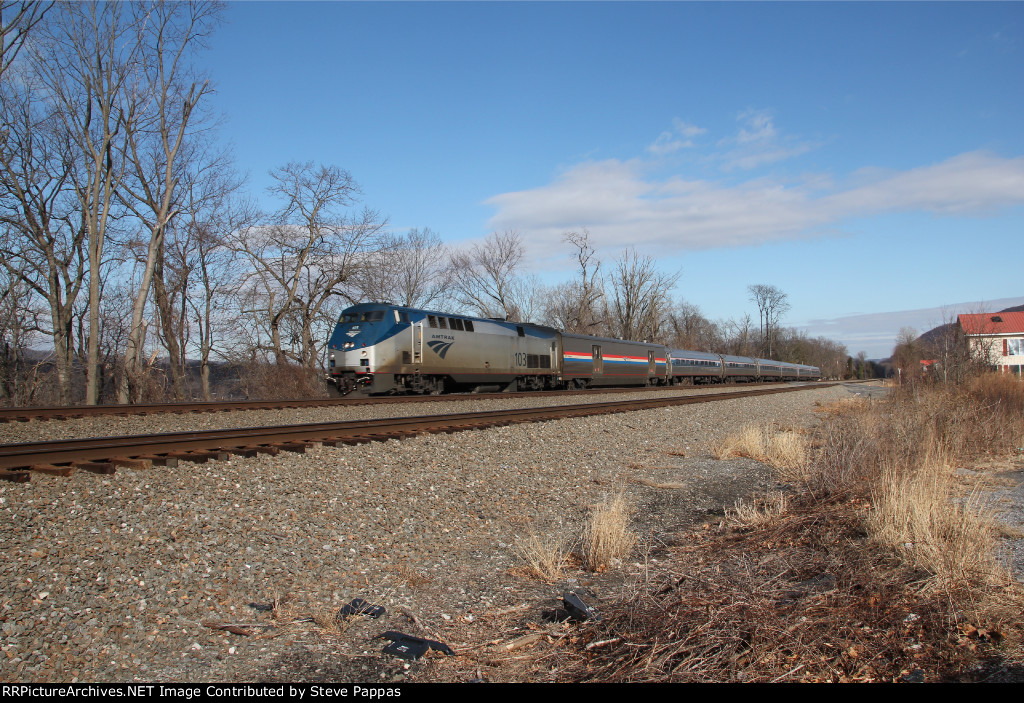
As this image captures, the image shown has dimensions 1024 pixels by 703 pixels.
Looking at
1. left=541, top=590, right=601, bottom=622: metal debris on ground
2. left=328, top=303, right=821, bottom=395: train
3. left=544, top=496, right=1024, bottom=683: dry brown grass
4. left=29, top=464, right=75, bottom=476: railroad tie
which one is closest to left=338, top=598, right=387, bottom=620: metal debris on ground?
left=541, top=590, right=601, bottom=622: metal debris on ground

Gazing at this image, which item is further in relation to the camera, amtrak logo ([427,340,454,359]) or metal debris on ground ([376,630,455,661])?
amtrak logo ([427,340,454,359])

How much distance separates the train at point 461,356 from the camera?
19578 mm

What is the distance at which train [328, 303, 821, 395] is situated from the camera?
1958cm

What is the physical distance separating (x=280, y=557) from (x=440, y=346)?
16340 millimetres

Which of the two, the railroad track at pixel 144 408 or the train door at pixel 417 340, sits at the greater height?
the train door at pixel 417 340

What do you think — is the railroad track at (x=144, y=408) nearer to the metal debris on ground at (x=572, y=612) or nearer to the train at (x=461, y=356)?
the train at (x=461, y=356)

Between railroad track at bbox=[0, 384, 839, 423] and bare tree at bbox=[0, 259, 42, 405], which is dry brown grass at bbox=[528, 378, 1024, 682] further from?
bare tree at bbox=[0, 259, 42, 405]

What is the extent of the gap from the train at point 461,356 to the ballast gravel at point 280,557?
10.8 metres

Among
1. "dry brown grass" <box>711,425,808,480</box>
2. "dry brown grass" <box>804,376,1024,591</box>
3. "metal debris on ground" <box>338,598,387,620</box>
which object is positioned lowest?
"metal debris on ground" <box>338,598,387,620</box>

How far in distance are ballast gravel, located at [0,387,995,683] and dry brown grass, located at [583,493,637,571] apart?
203mm

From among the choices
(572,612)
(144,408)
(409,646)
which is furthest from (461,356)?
(409,646)

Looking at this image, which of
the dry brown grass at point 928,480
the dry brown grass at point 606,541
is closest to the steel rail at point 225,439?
the dry brown grass at point 606,541

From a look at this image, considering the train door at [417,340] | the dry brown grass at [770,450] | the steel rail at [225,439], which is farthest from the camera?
the train door at [417,340]
